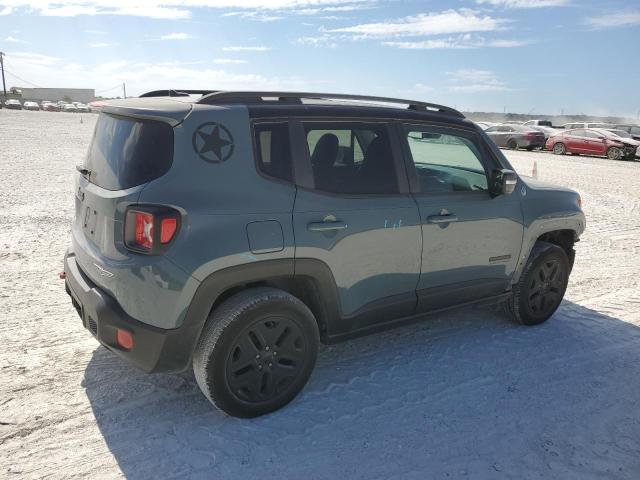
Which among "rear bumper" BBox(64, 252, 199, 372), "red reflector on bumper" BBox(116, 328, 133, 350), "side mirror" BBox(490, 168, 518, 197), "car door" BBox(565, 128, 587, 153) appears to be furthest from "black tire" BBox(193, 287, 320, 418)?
"car door" BBox(565, 128, 587, 153)

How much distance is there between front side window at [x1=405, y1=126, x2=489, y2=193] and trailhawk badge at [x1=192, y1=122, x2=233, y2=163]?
4.48 ft

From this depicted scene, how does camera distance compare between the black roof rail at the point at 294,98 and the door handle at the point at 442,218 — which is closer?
the black roof rail at the point at 294,98

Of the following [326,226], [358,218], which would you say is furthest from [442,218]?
[326,226]

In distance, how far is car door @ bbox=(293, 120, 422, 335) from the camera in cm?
310

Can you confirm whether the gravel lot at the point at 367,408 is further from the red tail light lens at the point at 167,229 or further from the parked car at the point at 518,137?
the parked car at the point at 518,137

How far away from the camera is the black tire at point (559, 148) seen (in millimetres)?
23594

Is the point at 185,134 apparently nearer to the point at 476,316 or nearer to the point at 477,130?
the point at 477,130

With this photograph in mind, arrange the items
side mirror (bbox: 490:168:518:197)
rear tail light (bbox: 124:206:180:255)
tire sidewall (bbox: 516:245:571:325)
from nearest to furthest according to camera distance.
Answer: rear tail light (bbox: 124:206:180:255)
side mirror (bbox: 490:168:518:197)
tire sidewall (bbox: 516:245:571:325)

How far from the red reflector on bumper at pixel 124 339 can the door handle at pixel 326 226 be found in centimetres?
115

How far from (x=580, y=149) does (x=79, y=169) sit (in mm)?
23811

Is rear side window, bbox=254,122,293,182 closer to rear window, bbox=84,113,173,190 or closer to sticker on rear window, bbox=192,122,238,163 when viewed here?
sticker on rear window, bbox=192,122,238,163

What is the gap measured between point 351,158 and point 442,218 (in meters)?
0.80

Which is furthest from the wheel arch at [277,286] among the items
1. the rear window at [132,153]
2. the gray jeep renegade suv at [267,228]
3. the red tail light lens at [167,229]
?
the rear window at [132,153]

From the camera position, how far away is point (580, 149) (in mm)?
22969
